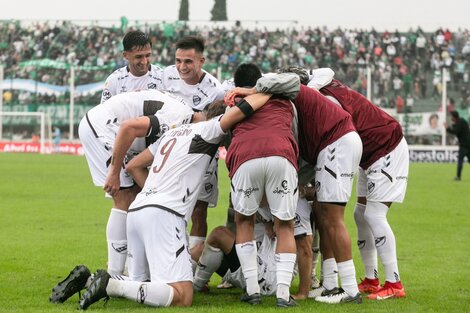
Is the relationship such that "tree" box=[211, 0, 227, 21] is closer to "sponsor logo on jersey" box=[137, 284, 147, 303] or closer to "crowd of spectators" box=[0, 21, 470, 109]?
"crowd of spectators" box=[0, 21, 470, 109]

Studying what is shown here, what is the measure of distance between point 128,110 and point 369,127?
245 cm

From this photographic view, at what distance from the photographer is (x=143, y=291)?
8.05 m

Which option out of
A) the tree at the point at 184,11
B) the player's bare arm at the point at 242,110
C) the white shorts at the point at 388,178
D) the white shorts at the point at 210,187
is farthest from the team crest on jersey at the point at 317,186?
the tree at the point at 184,11

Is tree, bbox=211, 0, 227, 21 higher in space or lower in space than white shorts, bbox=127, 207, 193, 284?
higher

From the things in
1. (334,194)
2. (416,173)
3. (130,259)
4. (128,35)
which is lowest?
(416,173)

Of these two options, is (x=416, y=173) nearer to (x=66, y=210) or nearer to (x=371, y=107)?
(x=66, y=210)

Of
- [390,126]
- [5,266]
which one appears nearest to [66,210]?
[5,266]

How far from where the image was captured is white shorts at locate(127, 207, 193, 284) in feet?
27.0

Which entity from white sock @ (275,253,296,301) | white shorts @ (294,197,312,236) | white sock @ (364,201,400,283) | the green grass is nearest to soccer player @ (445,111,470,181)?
the green grass

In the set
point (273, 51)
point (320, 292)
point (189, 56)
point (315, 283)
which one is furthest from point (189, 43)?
point (273, 51)

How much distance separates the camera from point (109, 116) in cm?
968

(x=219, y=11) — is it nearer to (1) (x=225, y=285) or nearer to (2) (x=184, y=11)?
(2) (x=184, y=11)

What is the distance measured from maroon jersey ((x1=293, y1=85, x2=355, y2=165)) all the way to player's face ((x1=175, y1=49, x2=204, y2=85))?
176 cm

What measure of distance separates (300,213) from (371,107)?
1.33 meters
